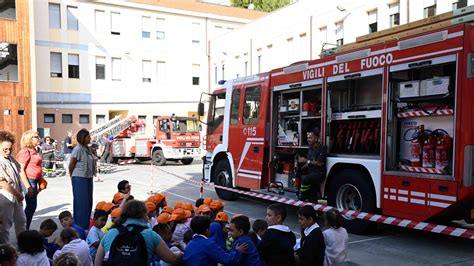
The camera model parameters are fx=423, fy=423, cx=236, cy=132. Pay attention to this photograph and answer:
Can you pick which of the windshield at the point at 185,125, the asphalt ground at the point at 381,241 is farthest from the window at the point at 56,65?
the asphalt ground at the point at 381,241

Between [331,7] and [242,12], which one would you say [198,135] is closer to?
[331,7]

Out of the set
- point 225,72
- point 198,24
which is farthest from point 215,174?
point 198,24

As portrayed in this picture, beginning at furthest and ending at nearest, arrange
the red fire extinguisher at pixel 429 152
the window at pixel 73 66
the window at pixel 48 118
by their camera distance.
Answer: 1. the window at pixel 73 66
2. the window at pixel 48 118
3. the red fire extinguisher at pixel 429 152

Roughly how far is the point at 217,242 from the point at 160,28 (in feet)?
103

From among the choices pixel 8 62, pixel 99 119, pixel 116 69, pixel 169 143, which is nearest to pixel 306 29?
pixel 169 143

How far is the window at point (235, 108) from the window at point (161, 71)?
24220mm

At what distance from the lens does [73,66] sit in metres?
30.8

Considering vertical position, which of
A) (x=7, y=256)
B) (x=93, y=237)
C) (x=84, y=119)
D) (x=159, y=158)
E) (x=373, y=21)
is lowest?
(x=159, y=158)

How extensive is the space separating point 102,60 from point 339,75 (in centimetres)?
2742

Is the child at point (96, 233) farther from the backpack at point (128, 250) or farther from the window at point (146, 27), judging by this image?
the window at point (146, 27)

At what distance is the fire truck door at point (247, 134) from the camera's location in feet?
29.9

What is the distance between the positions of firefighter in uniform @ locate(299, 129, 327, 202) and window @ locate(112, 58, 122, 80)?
27.0m

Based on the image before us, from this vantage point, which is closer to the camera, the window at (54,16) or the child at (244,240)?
the child at (244,240)

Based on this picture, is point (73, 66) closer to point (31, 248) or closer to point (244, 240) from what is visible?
point (31, 248)
